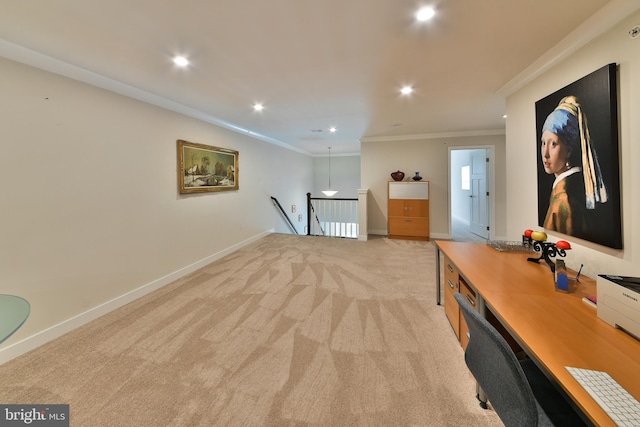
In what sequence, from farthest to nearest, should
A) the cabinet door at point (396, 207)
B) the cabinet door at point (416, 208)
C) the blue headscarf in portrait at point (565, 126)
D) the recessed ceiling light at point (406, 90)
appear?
the cabinet door at point (396, 207) → the cabinet door at point (416, 208) → the recessed ceiling light at point (406, 90) → the blue headscarf in portrait at point (565, 126)

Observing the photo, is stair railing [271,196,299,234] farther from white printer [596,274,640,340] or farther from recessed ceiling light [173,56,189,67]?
white printer [596,274,640,340]

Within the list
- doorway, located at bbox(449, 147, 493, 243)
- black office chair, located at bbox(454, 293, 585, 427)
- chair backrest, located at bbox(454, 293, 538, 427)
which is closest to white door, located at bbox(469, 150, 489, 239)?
doorway, located at bbox(449, 147, 493, 243)

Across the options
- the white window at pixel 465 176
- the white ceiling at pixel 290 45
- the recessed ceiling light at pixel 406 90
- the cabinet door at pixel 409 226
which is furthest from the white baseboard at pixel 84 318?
the white window at pixel 465 176

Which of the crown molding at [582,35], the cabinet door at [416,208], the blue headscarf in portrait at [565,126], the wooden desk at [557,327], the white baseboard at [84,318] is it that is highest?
the crown molding at [582,35]

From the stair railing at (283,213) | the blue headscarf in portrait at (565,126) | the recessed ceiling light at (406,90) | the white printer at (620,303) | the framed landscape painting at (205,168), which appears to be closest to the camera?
the white printer at (620,303)

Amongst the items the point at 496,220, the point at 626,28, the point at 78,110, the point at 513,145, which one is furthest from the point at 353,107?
the point at 496,220

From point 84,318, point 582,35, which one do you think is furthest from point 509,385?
point 84,318

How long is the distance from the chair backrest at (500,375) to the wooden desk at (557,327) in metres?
0.11

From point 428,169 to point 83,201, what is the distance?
5.86 meters

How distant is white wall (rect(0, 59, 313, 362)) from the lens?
1951 mm

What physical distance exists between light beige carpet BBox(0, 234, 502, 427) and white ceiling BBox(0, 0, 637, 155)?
2.40 meters

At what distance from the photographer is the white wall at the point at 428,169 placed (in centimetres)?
515

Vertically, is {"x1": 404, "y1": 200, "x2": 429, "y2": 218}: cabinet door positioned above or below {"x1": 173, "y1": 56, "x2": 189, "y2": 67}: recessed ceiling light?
below

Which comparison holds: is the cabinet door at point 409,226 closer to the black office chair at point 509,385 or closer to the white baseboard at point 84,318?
the white baseboard at point 84,318
